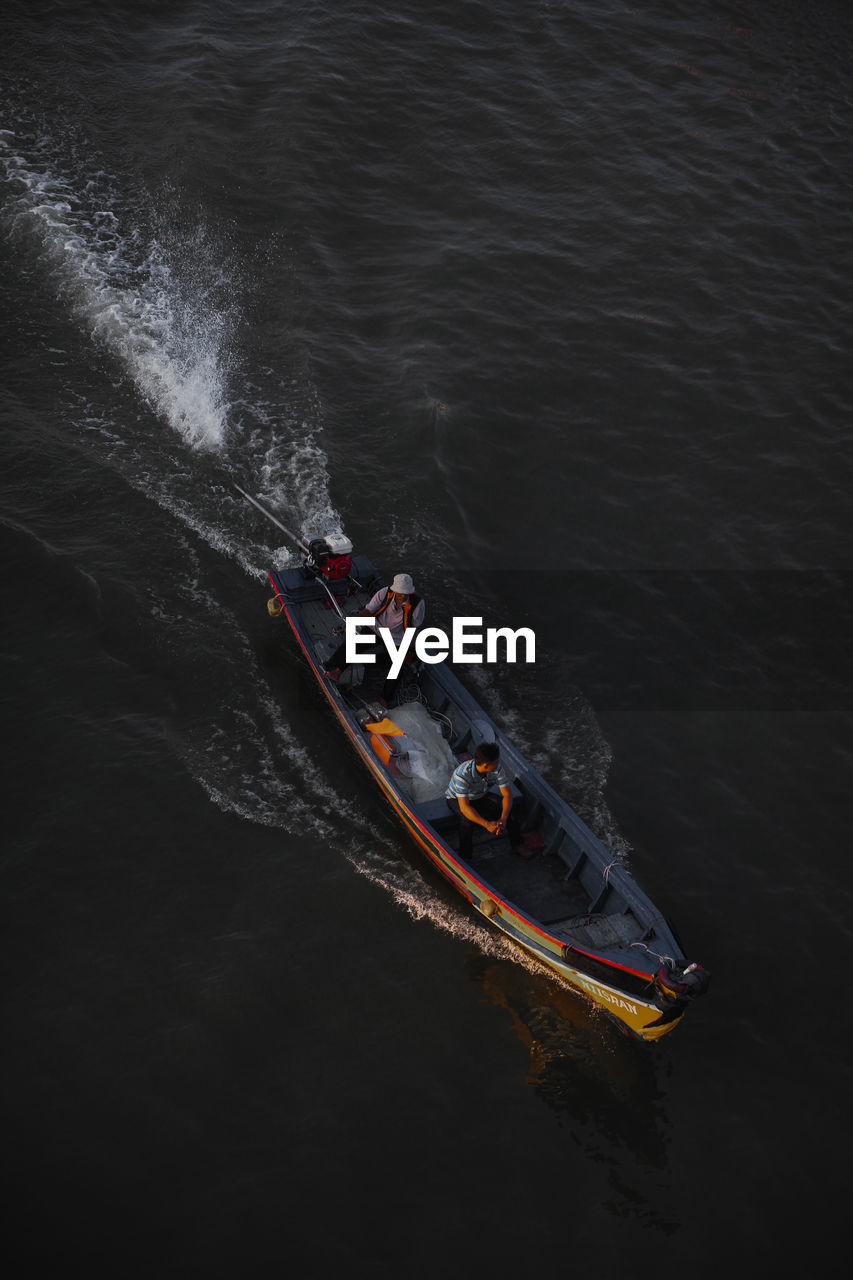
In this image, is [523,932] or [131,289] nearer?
[523,932]

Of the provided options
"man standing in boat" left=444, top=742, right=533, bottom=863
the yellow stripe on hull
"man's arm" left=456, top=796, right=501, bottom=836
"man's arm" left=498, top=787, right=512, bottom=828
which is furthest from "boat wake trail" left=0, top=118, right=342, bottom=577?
"man's arm" left=498, top=787, right=512, bottom=828

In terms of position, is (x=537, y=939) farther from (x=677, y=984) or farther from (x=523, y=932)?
(x=677, y=984)

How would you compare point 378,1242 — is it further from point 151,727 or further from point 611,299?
point 611,299

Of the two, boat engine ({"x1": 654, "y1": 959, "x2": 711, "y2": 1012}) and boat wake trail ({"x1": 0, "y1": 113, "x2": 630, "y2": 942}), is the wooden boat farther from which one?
boat wake trail ({"x1": 0, "y1": 113, "x2": 630, "y2": 942})

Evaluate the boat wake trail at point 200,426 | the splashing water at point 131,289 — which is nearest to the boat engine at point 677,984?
the boat wake trail at point 200,426

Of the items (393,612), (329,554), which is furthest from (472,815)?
(329,554)

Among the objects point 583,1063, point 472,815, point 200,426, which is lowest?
point 583,1063
